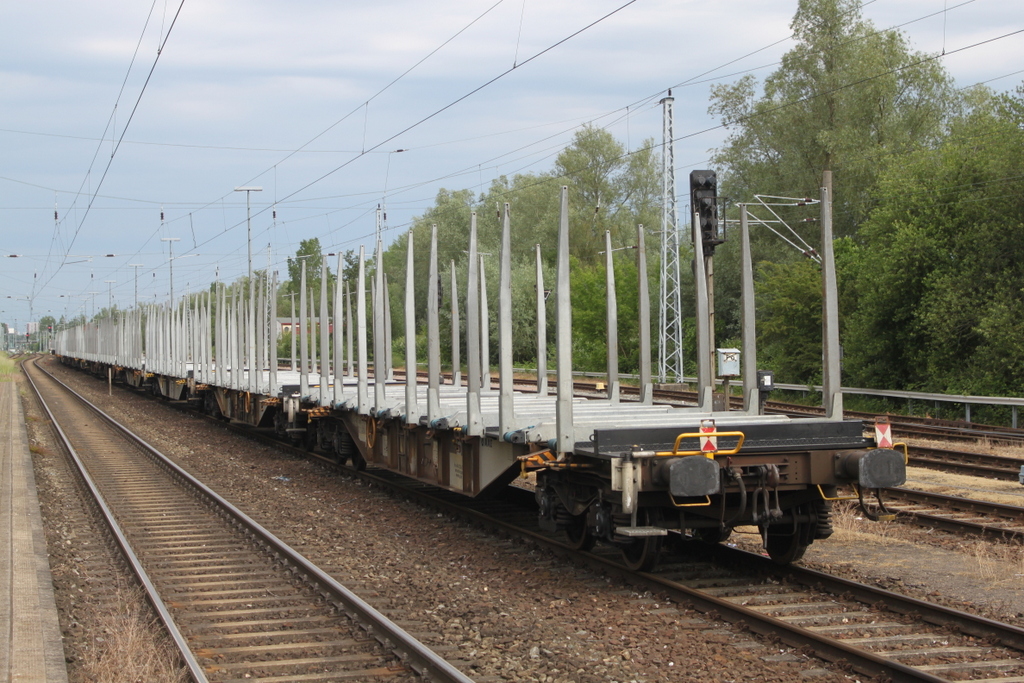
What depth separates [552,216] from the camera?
155 feet

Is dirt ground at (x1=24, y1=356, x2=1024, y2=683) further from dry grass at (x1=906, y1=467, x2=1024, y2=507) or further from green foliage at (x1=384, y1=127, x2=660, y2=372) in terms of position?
green foliage at (x1=384, y1=127, x2=660, y2=372)

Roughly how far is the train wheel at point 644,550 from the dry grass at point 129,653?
145 inches

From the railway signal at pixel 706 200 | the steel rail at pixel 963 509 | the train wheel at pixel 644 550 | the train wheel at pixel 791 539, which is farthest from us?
the railway signal at pixel 706 200

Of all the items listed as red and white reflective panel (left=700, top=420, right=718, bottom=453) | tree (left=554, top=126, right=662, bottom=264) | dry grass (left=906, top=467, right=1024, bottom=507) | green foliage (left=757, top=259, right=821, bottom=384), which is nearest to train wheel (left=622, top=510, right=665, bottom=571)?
red and white reflective panel (left=700, top=420, right=718, bottom=453)

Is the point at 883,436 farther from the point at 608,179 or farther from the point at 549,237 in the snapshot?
the point at 608,179

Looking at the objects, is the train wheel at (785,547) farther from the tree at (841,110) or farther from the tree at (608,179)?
the tree at (608,179)

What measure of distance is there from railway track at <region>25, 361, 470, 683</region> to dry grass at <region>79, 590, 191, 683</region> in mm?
107

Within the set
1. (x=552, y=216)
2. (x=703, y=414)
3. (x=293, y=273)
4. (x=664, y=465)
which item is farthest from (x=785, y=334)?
Answer: (x=293, y=273)

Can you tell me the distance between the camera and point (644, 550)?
27.5 ft

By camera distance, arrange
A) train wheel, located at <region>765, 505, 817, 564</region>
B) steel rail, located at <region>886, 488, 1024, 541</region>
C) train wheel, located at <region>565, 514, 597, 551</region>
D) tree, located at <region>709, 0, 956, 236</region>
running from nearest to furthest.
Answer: train wheel, located at <region>765, 505, 817, 564</region>
train wheel, located at <region>565, 514, 597, 551</region>
steel rail, located at <region>886, 488, 1024, 541</region>
tree, located at <region>709, 0, 956, 236</region>

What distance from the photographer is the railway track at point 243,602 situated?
6566mm

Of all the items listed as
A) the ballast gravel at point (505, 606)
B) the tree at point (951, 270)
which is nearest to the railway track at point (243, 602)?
the ballast gravel at point (505, 606)

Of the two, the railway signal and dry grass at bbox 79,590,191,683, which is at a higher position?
the railway signal

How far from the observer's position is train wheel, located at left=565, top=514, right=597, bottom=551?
9250 mm
